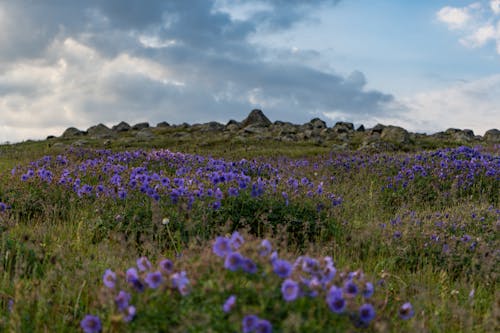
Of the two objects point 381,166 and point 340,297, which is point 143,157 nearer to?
point 381,166

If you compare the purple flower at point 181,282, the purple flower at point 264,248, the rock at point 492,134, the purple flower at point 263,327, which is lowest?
the purple flower at point 263,327

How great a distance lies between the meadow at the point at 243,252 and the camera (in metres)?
2.68

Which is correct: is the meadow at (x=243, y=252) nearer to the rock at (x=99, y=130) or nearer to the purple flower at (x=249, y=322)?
the purple flower at (x=249, y=322)

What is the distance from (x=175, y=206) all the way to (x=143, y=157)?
6413 mm

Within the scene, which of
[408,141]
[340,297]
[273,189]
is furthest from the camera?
[408,141]

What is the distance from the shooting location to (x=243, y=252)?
2.82m

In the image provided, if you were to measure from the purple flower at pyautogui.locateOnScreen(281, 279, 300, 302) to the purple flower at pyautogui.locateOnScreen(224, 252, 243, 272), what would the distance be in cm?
27

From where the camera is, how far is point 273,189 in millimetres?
7027

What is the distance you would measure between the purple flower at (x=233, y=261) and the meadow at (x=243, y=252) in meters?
0.01

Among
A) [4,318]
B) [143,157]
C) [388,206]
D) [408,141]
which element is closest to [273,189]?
[388,206]

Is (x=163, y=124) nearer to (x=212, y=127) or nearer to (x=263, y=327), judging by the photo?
(x=212, y=127)

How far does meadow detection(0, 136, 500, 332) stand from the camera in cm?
268

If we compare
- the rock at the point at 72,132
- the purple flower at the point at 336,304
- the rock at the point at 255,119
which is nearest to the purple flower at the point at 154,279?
the purple flower at the point at 336,304

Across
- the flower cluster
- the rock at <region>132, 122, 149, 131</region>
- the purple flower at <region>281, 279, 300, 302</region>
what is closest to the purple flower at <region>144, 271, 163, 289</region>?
the flower cluster
